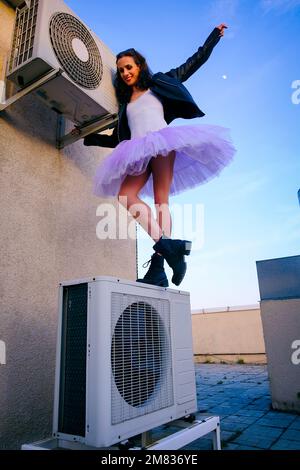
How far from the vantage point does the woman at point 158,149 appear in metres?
1.49

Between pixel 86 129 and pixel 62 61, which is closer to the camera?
pixel 62 61

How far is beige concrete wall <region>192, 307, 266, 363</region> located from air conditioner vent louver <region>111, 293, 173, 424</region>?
5586mm

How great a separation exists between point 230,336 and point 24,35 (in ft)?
21.0

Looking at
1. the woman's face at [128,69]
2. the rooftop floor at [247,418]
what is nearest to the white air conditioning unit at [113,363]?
the rooftop floor at [247,418]

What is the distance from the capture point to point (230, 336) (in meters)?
6.67

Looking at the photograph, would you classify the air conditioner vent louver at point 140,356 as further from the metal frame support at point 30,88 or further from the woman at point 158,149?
the metal frame support at point 30,88

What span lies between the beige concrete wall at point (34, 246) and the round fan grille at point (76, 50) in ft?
1.24

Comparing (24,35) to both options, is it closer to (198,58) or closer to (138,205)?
(198,58)

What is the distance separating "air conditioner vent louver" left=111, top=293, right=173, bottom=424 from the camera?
1.07 m

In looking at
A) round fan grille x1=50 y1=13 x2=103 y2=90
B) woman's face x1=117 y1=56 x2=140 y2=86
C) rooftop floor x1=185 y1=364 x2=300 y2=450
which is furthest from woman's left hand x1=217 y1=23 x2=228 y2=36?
rooftop floor x1=185 y1=364 x2=300 y2=450

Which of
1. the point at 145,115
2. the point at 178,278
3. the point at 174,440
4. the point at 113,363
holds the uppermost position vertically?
the point at 145,115

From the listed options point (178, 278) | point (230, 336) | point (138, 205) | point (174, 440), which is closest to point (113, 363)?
point (174, 440)

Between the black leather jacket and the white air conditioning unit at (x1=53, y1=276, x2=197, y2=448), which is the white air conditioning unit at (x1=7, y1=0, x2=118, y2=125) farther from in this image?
the white air conditioning unit at (x1=53, y1=276, x2=197, y2=448)

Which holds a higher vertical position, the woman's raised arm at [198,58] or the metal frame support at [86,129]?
the woman's raised arm at [198,58]
